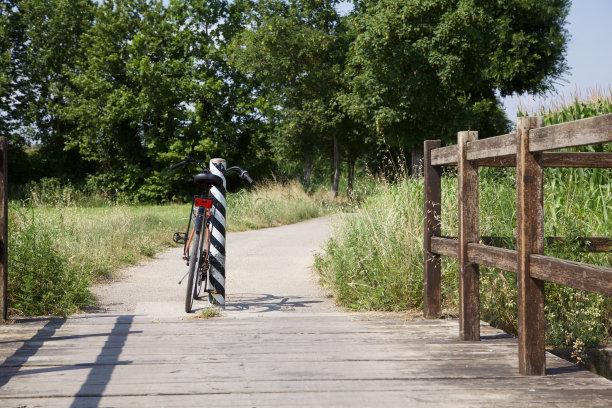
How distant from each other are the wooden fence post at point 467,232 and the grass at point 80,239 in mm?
3793

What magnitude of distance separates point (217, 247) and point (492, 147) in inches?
133

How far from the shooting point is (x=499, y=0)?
90.3ft

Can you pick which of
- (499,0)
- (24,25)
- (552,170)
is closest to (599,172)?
(552,170)

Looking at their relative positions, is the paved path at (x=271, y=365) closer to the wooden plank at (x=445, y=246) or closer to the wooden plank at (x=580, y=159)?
the wooden plank at (x=445, y=246)

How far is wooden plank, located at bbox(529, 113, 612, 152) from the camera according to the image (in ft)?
10.3

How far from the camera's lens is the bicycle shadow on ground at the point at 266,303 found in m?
7.18

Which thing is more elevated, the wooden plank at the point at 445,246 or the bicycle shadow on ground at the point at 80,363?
the wooden plank at the point at 445,246

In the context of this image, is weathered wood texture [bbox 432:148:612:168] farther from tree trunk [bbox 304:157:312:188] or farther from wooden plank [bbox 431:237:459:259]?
tree trunk [bbox 304:157:312:188]

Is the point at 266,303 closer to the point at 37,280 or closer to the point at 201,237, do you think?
the point at 201,237

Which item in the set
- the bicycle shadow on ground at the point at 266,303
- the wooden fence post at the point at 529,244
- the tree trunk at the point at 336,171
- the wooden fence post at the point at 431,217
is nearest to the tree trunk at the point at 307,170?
the tree trunk at the point at 336,171

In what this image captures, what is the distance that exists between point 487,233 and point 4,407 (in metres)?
5.07

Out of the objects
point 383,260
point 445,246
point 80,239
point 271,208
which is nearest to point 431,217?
point 445,246

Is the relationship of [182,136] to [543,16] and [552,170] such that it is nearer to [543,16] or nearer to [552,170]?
[543,16]

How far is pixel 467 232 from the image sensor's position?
4.63 metres
